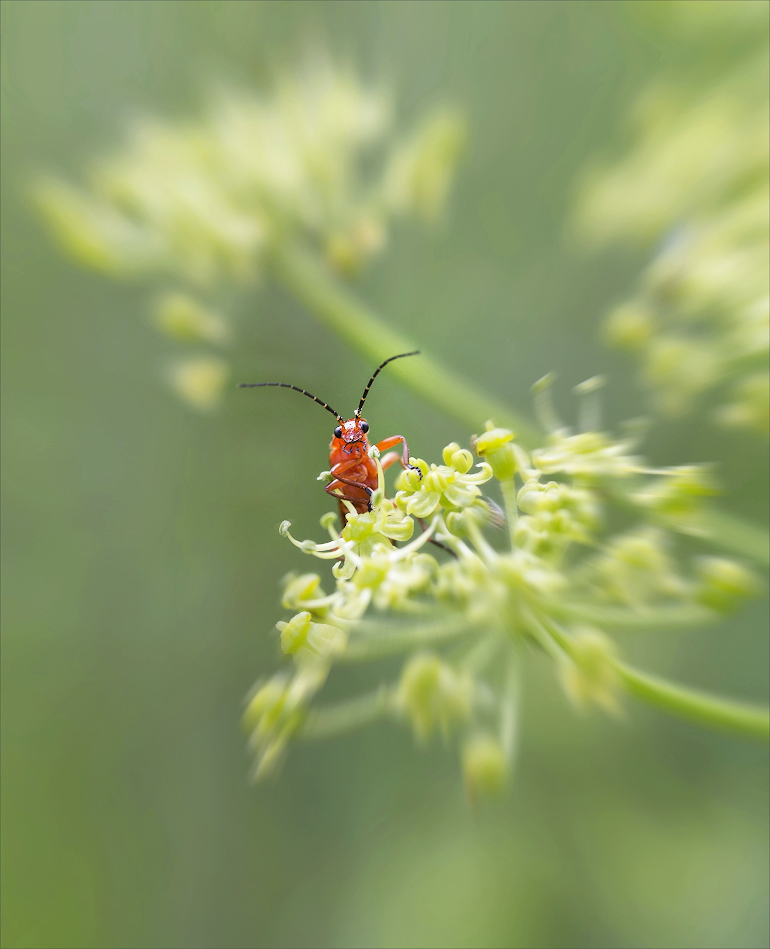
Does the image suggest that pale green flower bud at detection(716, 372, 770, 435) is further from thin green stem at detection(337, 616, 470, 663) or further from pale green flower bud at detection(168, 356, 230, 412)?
pale green flower bud at detection(168, 356, 230, 412)

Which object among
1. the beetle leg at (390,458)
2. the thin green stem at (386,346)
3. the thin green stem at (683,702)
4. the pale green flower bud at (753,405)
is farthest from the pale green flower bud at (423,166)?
the thin green stem at (683,702)

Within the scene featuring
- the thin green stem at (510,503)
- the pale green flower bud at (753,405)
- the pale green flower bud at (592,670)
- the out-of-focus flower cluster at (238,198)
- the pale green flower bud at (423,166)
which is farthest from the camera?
the pale green flower bud at (423,166)

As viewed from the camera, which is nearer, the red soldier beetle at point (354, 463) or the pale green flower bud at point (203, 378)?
the red soldier beetle at point (354, 463)

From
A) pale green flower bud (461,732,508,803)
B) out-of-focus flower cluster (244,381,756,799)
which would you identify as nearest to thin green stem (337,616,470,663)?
out-of-focus flower cluster (244,381,756,799)

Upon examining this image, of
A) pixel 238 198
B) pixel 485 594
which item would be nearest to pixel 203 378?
pixel 238 198

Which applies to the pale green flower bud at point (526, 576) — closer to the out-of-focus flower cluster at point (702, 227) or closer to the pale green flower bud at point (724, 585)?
the pale green flower bud at point (724, 585)

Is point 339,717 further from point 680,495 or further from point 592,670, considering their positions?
point 680,495
